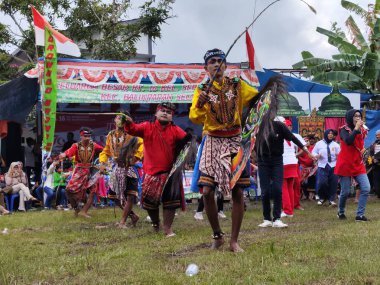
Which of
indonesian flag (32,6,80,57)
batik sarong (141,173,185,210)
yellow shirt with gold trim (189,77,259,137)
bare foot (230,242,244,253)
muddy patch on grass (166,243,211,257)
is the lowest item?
muddy patch on grass (166,243,211,257)

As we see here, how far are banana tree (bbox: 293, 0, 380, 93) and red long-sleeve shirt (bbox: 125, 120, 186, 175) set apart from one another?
13678mm

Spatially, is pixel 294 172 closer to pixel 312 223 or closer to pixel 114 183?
pixel 312 223

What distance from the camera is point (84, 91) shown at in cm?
1241

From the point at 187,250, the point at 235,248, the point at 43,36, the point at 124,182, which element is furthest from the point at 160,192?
the point at 43,36

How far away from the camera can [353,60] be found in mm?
19812

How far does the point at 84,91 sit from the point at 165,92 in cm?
201

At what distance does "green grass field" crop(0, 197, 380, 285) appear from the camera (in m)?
4.00

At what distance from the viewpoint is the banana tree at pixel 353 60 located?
19.3m

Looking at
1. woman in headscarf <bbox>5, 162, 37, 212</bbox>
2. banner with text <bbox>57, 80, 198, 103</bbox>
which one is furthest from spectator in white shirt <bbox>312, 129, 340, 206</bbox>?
woman in headscarf <bbox>5, 162, 37, 212</bbox>

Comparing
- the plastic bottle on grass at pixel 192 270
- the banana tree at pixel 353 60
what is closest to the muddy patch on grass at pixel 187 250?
the plastic bottle on grass at pixel 192 270

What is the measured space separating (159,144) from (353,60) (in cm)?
1477

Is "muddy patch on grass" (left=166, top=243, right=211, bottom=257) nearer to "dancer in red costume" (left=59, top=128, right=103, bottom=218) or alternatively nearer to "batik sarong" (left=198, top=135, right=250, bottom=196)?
"batik sarong" (left=198, top=135, right=250, bottom=196)

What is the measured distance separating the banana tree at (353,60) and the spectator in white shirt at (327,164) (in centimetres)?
842

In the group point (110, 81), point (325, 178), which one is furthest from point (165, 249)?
point (110, 81)
